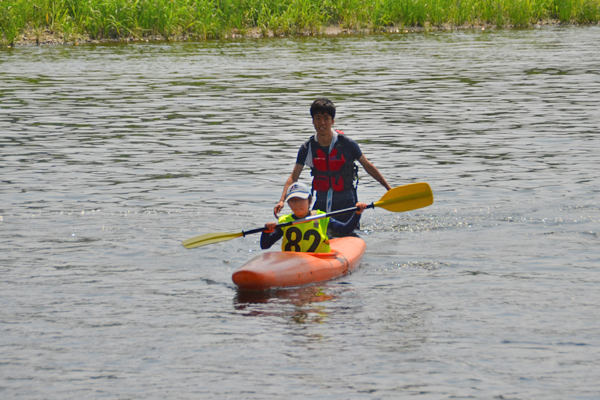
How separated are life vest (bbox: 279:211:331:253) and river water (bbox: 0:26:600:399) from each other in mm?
392

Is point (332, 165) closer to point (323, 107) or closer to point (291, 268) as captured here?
point (323, 107)

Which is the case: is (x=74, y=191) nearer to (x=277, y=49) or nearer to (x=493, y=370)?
(x=493, y=370)

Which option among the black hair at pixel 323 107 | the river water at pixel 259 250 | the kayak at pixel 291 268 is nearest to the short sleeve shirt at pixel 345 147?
the black hair at pixel 323 107

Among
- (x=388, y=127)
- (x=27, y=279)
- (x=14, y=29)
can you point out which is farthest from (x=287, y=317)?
(x=14, y=29)

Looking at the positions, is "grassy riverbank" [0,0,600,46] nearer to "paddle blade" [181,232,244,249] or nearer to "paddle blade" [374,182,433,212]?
"paddle blade" [374,182,433,212]

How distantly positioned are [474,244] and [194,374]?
11.6ft

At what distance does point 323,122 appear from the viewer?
7.25 metres

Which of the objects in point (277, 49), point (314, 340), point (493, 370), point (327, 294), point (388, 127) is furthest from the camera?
point (277, 49)

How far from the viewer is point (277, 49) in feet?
85.9

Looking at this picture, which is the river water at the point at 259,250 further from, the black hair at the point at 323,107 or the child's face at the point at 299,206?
the black hair at the point at 323,107

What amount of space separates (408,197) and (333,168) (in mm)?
729

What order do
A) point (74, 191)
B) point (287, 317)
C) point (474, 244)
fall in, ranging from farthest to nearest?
point (74, 191) < point (474, 244) < point (287, 317)


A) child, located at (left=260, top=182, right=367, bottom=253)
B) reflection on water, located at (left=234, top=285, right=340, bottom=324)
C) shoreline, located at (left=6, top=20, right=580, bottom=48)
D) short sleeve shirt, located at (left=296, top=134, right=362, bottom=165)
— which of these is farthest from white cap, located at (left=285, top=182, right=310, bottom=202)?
shoreline, located at (left=6, top=20, right=580, bottom=48)

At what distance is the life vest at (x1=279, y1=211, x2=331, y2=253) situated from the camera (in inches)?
264
